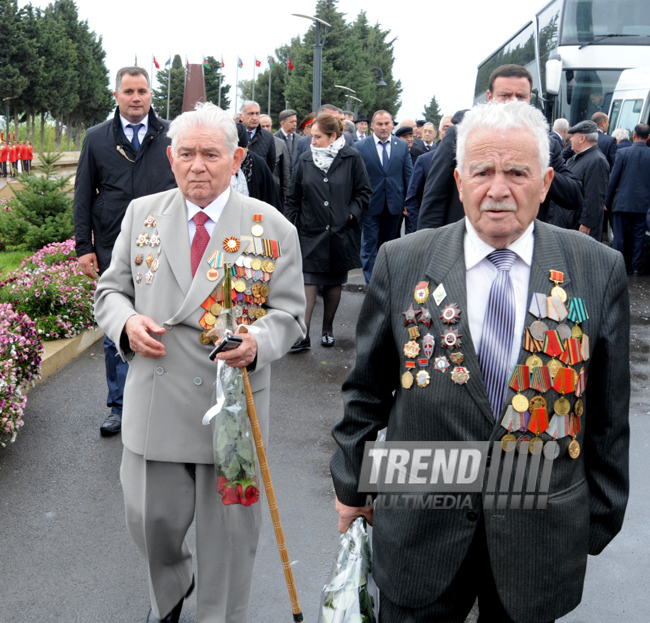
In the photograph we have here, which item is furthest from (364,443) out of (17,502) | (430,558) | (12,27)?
(12,27)

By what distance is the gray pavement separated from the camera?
11.4ft

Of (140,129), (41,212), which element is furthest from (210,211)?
(41,212)

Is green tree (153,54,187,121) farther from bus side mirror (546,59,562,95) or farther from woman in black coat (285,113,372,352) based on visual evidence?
woman in black coat (285,113,372,352)

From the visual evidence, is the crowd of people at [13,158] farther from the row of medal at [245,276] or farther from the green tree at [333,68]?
the green tree at [333,68]

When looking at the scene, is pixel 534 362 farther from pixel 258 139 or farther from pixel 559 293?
pixel 258 139

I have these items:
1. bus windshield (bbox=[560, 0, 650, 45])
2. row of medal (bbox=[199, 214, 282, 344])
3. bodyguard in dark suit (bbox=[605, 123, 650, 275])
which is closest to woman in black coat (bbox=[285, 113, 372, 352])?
row of medal (bbox=[199, 214, 282, 344])

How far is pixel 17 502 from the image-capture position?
173 inches

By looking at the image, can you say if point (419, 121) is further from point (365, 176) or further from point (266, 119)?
point (365, 176)

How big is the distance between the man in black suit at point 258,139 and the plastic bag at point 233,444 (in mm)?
6251

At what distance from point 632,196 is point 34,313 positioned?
8.90 m

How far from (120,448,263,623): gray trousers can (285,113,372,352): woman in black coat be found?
14.1 feet

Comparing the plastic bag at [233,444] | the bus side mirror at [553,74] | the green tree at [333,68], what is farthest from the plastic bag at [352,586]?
the green tree at [333,68]

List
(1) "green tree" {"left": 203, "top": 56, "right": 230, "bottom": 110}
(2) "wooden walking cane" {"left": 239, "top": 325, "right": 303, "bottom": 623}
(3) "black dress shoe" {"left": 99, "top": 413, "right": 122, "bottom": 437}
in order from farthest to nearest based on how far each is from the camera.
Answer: (1) "green tree" {"left": 203, "top": 56, "right": 230, "bottom": 110} < (3) "black dress shoe" {"left": 99, "top": 413, "right": 122, "bottom": 437} < (2) "wooden walking cane" {"left": 239, "top": 325, "right": 303, "bottom": 623}

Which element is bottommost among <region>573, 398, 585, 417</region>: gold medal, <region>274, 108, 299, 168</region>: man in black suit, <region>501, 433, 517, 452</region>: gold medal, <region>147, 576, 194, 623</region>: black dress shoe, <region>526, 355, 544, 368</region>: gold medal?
<region>147, 576, 194, 623</region>: black dress shoe
